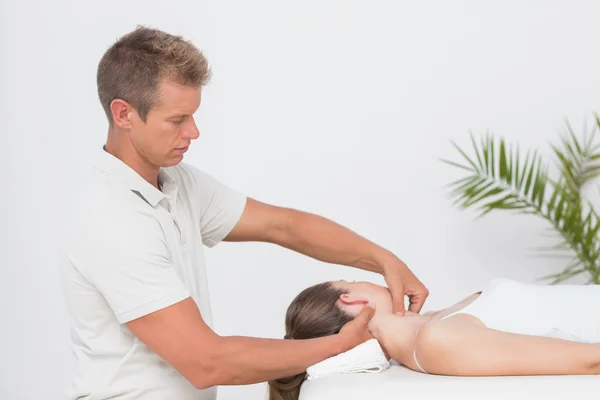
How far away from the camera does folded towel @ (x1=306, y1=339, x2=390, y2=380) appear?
6.59 feet

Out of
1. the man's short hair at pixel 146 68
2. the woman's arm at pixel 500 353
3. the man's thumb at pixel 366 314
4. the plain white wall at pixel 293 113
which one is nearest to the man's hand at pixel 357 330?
the man's thumb at pixel 366 314

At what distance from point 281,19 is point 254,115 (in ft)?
1.39

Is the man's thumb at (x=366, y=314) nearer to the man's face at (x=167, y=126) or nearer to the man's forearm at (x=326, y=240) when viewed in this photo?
the man's forearm at (x=326, y=240)

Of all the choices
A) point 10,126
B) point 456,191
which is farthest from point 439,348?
point 10,126

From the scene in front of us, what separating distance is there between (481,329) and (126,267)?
0.81m

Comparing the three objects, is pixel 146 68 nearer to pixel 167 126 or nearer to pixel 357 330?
pixel 167 126

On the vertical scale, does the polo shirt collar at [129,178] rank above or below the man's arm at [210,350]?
above

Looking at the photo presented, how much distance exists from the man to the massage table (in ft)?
0.54

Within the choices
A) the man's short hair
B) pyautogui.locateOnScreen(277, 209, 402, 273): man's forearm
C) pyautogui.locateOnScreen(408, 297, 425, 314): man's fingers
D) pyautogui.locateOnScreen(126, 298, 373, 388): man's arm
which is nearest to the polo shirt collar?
the man's short hair

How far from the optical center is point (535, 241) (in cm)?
382

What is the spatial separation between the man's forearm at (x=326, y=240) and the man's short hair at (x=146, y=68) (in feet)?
2.13

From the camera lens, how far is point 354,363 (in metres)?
2.01

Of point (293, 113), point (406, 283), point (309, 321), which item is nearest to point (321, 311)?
point (309, 321)

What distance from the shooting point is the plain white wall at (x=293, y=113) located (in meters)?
3.68
